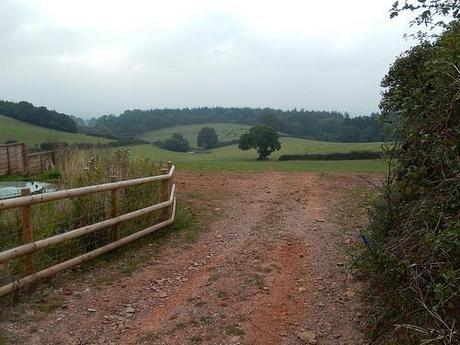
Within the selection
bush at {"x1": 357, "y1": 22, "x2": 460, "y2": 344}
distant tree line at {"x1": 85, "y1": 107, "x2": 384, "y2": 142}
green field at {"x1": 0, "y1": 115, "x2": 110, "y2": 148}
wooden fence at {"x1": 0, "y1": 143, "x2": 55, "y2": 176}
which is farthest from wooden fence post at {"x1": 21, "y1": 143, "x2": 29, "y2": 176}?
distant tree line at {"x1": 85, "y1": 107, "x2": 384, "y2": 142}

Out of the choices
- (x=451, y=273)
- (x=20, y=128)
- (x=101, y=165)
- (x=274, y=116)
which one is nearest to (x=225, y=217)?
(x=101, y=165)

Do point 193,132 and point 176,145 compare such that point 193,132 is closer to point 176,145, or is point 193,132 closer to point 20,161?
point 176,145

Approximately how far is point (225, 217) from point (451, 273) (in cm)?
651

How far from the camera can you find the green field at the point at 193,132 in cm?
6669

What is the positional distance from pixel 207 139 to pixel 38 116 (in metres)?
22.1

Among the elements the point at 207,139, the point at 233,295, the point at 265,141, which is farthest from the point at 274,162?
the point at 207,139

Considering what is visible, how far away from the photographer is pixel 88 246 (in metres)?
6.22

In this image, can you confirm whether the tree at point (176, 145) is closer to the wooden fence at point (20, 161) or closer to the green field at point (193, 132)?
the green field at point (193, 132)

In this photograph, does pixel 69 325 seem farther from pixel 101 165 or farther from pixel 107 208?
pixel 101 165

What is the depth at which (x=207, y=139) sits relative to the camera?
207ft

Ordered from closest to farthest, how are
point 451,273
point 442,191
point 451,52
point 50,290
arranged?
point 451,273 → point 442,191 → point 451,52 → point 50,290

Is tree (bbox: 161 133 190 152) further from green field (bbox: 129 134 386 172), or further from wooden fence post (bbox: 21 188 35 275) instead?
wooden fence post (bbox: 21 188 35 275)

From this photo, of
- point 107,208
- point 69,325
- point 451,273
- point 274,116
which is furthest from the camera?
point 274,116

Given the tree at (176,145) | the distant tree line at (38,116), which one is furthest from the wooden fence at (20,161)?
the tree at (176,145)
